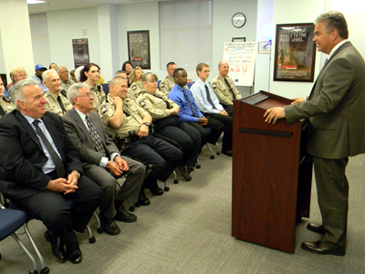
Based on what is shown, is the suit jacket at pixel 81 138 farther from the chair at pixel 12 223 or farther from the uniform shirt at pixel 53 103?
the uniform shirt at pixel 53 103

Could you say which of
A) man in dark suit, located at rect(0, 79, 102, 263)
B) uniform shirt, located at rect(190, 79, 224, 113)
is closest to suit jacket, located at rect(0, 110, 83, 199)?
man in dark suit, located at rect(0, 79, 102, 263)

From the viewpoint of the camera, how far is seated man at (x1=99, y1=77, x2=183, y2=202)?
3.13m

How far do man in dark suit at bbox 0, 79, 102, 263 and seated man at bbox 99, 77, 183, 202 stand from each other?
75cm

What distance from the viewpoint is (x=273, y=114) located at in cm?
207

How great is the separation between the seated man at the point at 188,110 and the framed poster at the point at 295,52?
2469 millimetres

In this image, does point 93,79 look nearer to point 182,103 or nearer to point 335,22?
point 182,103

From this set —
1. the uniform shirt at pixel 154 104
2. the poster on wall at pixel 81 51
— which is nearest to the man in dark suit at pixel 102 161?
the uniform shirt at pixel 154 104

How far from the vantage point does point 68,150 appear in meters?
2.46

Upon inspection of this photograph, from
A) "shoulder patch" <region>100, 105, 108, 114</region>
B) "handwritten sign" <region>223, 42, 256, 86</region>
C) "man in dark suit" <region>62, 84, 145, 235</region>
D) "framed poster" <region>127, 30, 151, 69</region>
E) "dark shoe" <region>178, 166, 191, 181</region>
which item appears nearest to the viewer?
"man in dark suit" <region>62, 84, 145, 235</region>

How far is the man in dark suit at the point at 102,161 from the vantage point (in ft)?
8.52

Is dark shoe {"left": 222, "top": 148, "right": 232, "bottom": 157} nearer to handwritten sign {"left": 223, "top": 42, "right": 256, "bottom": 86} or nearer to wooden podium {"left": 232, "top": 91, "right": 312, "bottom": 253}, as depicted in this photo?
wooden podium {"left": 232, "top": 91, "right": 312, "bottom": 253}

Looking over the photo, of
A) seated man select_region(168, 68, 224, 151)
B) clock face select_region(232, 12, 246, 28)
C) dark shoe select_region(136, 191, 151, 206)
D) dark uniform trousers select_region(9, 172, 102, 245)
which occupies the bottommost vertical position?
dark shoe select_region(136, 191, 151, 206)

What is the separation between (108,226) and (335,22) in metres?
2.29

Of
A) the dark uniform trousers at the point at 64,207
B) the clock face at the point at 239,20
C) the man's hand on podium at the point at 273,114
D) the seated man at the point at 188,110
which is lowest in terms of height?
the dark uniform trousers at the point at 64,207
